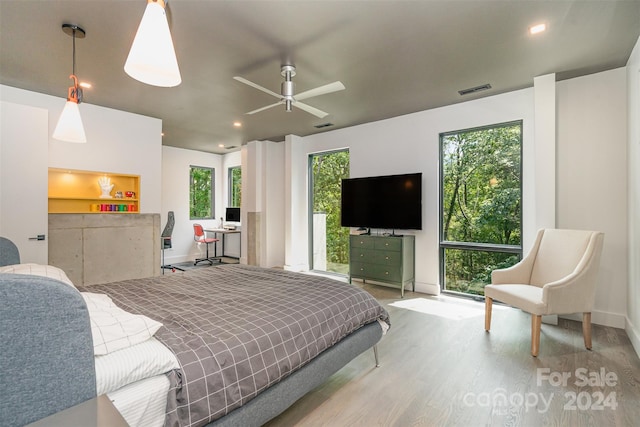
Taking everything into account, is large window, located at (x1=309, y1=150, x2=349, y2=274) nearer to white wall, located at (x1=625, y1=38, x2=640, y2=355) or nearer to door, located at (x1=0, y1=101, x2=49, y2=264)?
white wall, located at (x1=625, y1=38, x2=640, y2=355)

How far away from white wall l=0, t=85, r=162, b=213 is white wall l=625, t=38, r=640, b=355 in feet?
19.5

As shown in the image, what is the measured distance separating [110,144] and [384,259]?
4.48m

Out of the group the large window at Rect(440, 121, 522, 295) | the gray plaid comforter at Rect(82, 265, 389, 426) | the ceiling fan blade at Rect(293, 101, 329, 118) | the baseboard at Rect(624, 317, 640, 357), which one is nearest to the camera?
the gray plaid comforter at Rect(82, 265, 389, 426)

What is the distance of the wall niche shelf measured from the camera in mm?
4117

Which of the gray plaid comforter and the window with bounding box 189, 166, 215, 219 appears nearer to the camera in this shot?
the gray plaid comforter

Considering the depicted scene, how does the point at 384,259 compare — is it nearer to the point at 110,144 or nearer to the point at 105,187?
the point at 105,187

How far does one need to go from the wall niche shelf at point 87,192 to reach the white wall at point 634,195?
607 centimetres

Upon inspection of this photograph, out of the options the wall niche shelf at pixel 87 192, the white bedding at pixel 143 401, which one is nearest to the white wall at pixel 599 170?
the white bedding at pixel 143 401

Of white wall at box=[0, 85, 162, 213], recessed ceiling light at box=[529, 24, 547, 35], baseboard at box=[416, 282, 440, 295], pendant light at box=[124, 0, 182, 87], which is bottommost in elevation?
baseboard at box=[416, 282, 440, 295]

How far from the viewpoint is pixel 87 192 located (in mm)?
4406

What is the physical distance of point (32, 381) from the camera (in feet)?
2.27

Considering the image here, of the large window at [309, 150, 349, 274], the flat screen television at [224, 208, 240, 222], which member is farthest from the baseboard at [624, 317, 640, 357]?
the flat screen television at [224, 208, 240, 222]

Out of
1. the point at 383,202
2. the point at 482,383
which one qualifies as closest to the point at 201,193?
the point at 383,202

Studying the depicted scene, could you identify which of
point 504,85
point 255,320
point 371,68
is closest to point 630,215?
point 504,85
